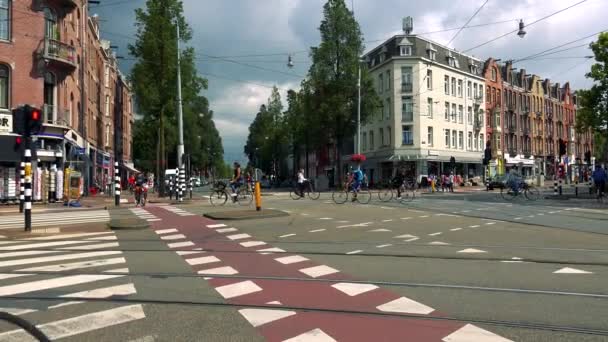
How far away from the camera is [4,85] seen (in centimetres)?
2580

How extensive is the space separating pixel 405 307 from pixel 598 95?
35329mm

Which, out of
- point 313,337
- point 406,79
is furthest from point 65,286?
point 406,79

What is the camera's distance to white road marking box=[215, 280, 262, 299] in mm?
5832

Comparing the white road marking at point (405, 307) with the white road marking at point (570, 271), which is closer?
Result: the white road marking at point (405, 307)

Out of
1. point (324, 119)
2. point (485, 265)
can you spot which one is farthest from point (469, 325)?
point (324, 119)

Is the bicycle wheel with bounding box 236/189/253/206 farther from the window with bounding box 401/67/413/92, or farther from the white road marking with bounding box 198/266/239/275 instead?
the window with bounding box 401/67/413/92

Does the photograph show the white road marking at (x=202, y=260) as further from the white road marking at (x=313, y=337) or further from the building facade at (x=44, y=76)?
the building facade at (x=44, y=76)

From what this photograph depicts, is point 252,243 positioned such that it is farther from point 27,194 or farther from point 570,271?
point 27,194

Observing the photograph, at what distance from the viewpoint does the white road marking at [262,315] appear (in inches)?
186

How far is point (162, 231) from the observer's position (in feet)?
41.0

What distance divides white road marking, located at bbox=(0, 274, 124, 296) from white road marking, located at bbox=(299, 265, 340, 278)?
2.57 metres

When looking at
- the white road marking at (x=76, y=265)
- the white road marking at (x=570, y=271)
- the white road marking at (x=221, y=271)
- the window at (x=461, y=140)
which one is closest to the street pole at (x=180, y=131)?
the white road marking at (x=76, y=265)

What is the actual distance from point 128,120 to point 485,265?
224ft

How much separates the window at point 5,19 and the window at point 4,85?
1589mm
